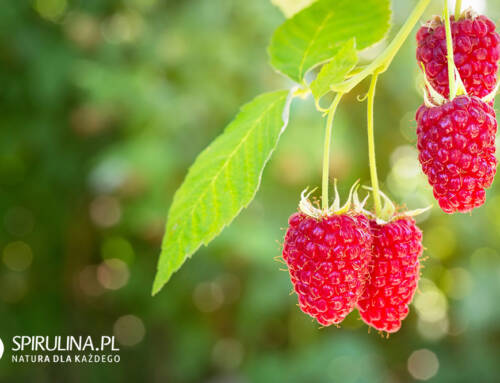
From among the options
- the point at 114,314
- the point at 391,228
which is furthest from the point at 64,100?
the point at 391,228

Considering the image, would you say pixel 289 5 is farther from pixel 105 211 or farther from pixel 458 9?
pixel 105 211

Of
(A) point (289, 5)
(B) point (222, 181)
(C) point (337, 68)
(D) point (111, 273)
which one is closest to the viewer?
(C) point (337, 68)

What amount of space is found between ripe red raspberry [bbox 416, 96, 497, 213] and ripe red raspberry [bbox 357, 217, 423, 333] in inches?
5.1

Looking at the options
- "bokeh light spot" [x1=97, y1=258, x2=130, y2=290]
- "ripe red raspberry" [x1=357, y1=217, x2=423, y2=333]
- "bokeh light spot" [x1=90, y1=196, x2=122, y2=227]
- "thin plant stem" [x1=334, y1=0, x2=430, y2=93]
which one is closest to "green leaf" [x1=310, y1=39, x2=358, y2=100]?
"thin plant stem" [x1=334, y1=0, x2=430, y2=93]

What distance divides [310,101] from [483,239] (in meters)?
1.56

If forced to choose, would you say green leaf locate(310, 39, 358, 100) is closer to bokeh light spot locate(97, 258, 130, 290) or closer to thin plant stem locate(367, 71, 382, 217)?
thin plant stem locate(367, 71, 382, 217)

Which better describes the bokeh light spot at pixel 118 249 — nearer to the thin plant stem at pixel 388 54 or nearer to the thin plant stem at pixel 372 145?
the thin plant stem at pixel 372 145

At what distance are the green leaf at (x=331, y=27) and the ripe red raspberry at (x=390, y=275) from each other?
0.22 metres

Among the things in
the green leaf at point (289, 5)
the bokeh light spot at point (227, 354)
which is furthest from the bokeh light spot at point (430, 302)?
the green leaf at point (289, 5)

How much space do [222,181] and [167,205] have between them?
2.81 meters

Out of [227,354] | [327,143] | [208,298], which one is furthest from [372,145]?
[227,354]

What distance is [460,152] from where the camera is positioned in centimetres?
63

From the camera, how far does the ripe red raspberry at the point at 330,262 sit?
0.73 metres

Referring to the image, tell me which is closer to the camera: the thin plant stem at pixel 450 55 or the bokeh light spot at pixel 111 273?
the thin plant stem at pixel 450 55
